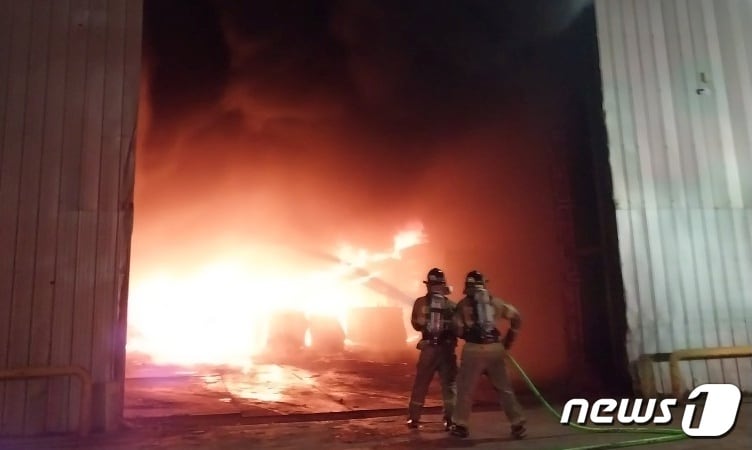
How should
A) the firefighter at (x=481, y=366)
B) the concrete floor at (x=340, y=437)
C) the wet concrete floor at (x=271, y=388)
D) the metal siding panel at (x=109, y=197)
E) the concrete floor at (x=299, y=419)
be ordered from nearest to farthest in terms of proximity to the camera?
the concrete floor at (x=340, y=437), the concrete floor at (x=299, y=419), the firefighter at (x=481, y=366), the metal siding panel at (x=109, y=197), the wet concrete floor at (x=271, y=388)

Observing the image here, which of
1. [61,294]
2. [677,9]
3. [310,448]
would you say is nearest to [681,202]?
[677,9]

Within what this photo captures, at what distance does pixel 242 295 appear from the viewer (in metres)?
16.5

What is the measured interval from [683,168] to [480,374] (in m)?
4.35

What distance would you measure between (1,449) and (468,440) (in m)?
4.28

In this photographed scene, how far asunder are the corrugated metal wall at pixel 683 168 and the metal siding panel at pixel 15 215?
6856mm

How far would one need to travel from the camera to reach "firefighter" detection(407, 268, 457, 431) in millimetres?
5496

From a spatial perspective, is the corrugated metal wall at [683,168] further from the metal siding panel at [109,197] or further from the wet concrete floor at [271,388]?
the metal siding panel at [109,197]

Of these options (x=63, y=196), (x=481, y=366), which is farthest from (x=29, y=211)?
(x=481, y=366)

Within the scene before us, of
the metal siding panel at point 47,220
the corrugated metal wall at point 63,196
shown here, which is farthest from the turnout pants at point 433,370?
the metal siding panel at point 47,220

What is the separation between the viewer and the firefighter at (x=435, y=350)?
5496mm

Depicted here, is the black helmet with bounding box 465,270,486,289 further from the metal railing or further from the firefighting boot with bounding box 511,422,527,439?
the metal railing

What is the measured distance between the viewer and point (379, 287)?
1738cm

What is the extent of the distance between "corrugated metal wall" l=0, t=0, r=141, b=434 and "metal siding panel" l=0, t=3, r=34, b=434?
0.01 meters

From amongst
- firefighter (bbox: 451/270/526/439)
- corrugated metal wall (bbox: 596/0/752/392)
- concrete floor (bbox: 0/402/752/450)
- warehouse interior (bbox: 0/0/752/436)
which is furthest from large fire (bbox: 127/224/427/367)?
firefighter (bbox: 451/270/526/439)
